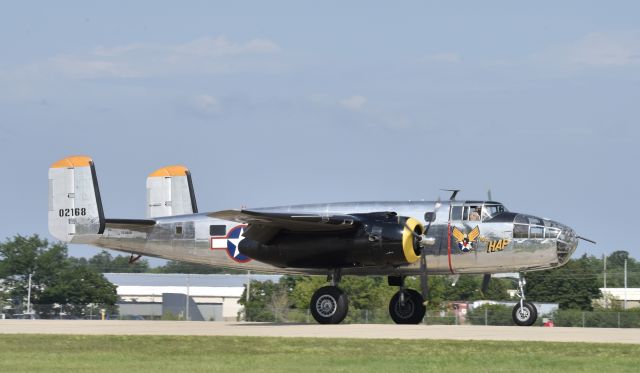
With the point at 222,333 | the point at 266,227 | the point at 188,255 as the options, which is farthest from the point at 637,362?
the point at 188,255

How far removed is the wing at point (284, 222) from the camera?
30.6 m

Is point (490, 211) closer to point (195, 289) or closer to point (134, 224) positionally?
point (134, 224)

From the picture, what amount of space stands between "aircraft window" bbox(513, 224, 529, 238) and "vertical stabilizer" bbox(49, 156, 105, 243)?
41.5 ft

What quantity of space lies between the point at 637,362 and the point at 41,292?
50.9 m

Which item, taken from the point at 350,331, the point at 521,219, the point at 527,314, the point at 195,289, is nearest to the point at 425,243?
the point at 521,219

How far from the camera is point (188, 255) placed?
1391 inches

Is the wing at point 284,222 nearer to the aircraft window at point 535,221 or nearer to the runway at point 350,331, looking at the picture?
the runway at point 350,331

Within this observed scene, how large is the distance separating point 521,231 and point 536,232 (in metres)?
0.41

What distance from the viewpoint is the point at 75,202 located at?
35938 mm

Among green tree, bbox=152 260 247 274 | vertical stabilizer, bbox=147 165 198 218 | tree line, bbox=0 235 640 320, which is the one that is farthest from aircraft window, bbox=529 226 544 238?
green tree, bbox=152 260 247 274

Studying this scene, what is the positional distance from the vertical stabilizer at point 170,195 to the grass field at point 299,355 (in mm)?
13083

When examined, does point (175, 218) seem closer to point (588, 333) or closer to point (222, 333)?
point (222, 333)

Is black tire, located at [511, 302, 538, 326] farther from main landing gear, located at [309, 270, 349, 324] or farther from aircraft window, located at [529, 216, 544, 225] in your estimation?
main landing gear, located at [309, 270, 349, 324]

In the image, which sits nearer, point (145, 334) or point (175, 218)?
point (145, 334)
